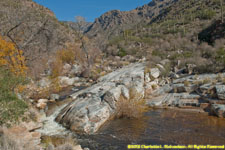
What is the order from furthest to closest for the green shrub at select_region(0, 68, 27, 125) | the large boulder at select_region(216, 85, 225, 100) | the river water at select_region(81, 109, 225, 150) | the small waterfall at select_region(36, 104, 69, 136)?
the large boulder at select_region(216, 85, 225, 100), the small waterfall at select_region(36, 104, 69, 136), the river water at select_region(81, 109, 225, 150), the green shrub at select_region(0, 68, 27, 125)

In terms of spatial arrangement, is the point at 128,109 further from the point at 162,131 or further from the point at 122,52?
the point at 122,52

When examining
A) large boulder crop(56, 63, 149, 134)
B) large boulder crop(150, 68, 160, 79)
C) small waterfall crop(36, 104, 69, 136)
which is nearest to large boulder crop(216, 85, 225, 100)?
large boulder crop(56, 63, 149, 134)

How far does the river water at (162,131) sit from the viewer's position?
688 cm

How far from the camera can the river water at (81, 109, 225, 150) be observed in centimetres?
688

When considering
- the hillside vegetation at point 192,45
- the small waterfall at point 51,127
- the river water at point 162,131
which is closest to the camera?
the river water at point 162,131

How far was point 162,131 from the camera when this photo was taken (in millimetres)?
7781

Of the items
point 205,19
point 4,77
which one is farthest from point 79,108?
point 205,19

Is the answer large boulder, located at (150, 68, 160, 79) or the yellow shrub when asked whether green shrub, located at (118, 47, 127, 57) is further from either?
large boulder, located at (150, 68, 160, 79)

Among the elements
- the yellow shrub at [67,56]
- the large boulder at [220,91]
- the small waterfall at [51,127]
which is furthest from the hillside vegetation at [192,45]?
the small waterfall at [51,127]

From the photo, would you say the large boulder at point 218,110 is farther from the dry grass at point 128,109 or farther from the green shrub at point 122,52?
the green shrub at point 122,52

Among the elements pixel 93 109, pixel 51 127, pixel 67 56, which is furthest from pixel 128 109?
pixel 67 56

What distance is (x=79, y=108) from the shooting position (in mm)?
9562

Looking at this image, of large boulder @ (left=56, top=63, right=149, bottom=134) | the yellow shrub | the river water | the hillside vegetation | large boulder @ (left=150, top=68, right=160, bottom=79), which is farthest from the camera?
the yellow shrub

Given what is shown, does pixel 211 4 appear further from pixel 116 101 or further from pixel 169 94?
pixel 116 101
